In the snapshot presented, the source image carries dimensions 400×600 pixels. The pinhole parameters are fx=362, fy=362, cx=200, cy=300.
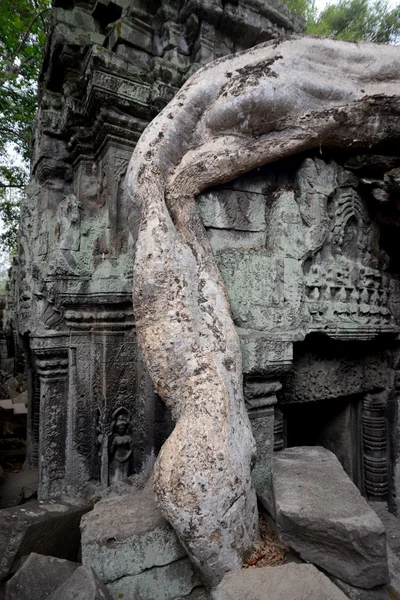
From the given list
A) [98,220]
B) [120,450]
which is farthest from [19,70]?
[120,450]

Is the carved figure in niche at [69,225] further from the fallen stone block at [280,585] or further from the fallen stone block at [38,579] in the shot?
the fallen stone block at [280,585]

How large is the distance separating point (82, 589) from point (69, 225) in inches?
105

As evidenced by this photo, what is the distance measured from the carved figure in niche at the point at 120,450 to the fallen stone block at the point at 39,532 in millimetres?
729

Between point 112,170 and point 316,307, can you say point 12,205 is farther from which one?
point 316,307

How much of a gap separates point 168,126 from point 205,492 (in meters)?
2.13

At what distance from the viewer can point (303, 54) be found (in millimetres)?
2443

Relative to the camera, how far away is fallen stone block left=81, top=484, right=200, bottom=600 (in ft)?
5.09

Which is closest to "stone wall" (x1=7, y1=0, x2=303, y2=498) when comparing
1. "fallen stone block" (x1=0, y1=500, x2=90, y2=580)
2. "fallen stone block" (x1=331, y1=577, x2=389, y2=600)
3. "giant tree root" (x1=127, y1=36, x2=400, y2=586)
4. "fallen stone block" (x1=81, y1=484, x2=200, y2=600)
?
"fallen stone block" (x1=0, y1=500, x2=90, y2=580)

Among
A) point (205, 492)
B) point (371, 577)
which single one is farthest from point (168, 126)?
point (371, 577)

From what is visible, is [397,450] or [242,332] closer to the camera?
[242,332]

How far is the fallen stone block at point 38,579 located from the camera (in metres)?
1.51

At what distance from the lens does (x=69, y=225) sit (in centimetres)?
323

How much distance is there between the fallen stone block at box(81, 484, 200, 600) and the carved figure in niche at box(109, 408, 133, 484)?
135cm

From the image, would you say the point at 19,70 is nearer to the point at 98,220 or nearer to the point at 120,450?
the point at 98,220
